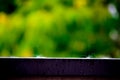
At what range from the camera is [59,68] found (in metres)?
1.01

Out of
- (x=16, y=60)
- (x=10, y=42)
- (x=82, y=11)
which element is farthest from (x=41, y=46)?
(x=16, y=60)

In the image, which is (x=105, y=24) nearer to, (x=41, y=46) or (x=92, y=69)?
(x=41, y=46)

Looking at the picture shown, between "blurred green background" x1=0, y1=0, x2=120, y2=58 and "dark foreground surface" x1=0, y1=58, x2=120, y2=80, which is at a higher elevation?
"blurred green background" x1=0, y1=0, x2=120, y2=58

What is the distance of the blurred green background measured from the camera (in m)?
1.66

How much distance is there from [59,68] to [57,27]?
28.3 inches

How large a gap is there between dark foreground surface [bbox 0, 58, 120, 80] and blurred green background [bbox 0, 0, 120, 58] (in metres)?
0.59

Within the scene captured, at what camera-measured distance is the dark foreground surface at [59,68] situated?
1008 mm

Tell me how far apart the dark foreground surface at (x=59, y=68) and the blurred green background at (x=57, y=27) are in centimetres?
59

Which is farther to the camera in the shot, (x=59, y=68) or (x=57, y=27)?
(x=57, y=27)

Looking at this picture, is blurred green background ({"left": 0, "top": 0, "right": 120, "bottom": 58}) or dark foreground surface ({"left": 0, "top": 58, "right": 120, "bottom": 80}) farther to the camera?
blurred green background ({"left": 0, "top": 0, "right": 120, "bottom": 58})

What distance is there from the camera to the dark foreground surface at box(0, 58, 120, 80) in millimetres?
1008

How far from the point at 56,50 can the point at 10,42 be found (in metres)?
0.31

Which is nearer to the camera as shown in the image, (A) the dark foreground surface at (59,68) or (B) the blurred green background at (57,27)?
(A) the dark foreground surface at (59,68)

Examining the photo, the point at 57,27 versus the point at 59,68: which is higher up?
the point at 57,27
